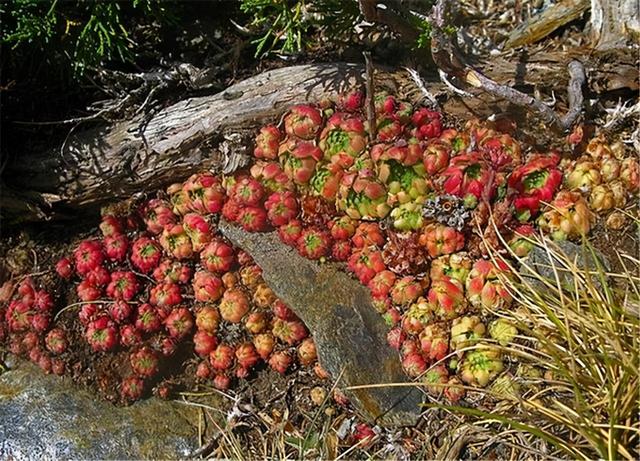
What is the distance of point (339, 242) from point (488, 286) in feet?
2.42

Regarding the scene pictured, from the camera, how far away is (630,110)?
3350mm

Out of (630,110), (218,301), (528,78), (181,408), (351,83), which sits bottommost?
(181,408)

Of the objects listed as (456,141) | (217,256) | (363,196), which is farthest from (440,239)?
(217,256)

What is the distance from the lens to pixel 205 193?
351 cm

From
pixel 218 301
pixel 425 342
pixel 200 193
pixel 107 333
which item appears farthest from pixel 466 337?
pixel 107 333

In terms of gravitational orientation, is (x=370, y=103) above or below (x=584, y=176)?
above

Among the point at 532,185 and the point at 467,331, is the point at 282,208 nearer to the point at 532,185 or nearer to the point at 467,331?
the point at 467,331

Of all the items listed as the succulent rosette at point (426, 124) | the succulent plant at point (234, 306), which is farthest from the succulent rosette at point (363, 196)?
the succulent plant at point (234, 306)

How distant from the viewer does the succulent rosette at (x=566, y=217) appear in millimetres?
3135

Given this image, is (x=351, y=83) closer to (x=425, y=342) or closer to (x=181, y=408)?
(x=425, y=342)

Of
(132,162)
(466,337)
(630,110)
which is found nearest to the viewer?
(466,337)

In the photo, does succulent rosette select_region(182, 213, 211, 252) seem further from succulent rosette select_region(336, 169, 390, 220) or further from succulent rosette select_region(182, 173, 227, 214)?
succulent rosette select_region(336, 169, 390, 220)

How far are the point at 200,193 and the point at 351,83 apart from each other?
0.95 meters

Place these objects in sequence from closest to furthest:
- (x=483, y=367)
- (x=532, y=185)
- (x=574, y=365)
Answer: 1. (x=574, y=365)
2. (x=483, y=367)
3. (x=532, y=185)
